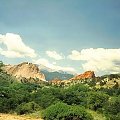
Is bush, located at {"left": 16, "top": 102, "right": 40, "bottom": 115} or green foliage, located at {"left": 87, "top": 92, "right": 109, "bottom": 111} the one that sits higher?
green foliage, located at {"left": 87, "top": 92, "right": 109, "bottom": 111}

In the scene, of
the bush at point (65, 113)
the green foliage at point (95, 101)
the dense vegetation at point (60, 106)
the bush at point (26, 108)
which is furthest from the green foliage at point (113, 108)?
the bush at point (65, 113)

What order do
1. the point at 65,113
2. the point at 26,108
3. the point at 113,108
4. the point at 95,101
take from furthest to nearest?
the point at 95,101, the point at 113,108, the point at 26,108, the point at 65,113

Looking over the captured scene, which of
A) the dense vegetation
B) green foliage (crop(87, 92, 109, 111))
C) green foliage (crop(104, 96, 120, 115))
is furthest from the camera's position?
green foliage (crop(87, 92, 109, 111))

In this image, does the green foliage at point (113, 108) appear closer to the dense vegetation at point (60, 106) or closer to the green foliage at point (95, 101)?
the dense vegetation at point (60, 106)

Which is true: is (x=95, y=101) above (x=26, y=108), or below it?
above

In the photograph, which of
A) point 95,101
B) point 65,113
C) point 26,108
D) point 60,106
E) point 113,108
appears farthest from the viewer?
point 95,101

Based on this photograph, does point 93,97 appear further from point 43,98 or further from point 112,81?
point 112,81

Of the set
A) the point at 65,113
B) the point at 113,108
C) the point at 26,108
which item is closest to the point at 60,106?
the point at 65,113

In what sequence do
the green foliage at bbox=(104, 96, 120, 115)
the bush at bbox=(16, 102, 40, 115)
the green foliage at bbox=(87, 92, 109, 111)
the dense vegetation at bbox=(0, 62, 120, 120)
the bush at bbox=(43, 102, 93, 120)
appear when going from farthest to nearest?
1. the green foliage at bbox=(87, 92, 109, 111)
2. the green foliage at bbox=(104, 96, 120, 115)
3. the bush at bbox=(16, 102, 40, 115)
4. the dense vegetation at bbox=(0, 62, 120, 120)
5. the bush at bbox=(43, 102, 93, 120)

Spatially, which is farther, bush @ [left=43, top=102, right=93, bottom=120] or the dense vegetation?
the dense vegetation

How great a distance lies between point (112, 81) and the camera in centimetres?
15412

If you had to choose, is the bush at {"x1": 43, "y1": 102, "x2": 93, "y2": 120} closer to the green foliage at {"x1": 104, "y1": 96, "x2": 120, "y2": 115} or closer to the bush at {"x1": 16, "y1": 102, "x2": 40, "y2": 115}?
the bush at {"x1": 16, "y1": 102, "x2": 40, "y2": 115}

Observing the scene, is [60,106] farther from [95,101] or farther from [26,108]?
[95,101]

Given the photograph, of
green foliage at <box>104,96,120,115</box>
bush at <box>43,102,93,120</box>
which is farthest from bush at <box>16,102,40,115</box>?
green foliage at <box>104,96,120,115</box>
